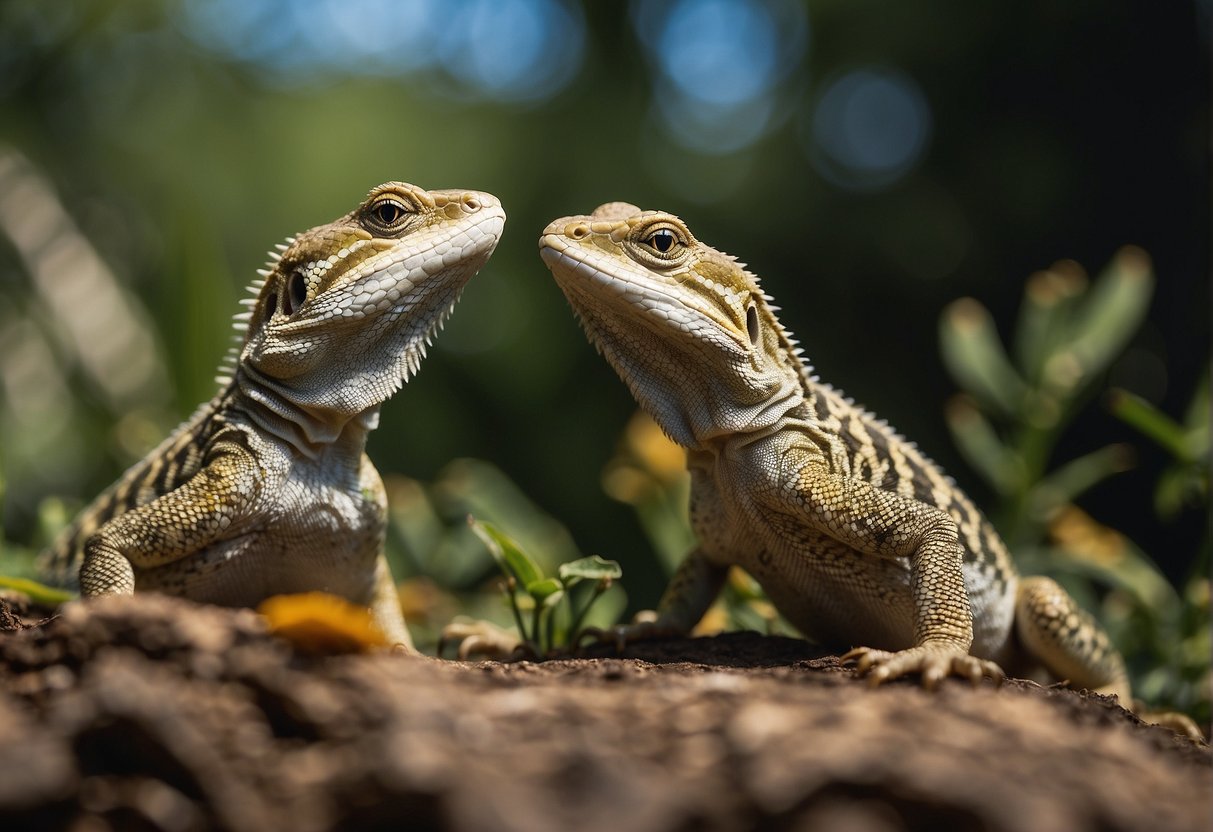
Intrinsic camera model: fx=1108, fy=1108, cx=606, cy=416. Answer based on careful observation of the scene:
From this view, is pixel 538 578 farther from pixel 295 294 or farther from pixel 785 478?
pixel 295 294

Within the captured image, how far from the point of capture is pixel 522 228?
411 inches

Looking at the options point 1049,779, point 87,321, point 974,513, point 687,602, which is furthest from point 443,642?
point 87,321

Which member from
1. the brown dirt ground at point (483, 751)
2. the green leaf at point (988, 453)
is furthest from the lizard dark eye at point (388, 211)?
the green leaf at point (988, 453)

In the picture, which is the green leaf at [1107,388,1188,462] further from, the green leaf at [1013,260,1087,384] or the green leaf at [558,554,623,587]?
the green leaf at [558,554,623,587]

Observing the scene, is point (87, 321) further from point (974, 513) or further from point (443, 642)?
point (974, 513)

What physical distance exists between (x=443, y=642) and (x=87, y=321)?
379 centimetres

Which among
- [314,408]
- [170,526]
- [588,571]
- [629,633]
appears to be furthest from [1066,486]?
[170,526]

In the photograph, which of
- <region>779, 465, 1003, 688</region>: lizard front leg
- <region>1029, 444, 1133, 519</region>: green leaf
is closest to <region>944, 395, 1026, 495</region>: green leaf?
<region>1029, 444, 1133, 519</region>: green leaf

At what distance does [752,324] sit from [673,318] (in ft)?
1.31

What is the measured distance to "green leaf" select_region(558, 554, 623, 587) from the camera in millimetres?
3793

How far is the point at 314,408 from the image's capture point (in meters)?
3.99

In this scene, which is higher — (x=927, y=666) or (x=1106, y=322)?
(x=1106, y=322)

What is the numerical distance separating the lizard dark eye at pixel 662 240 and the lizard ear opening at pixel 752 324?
1.22ft

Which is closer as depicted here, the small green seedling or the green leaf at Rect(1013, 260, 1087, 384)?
the small green seedling
